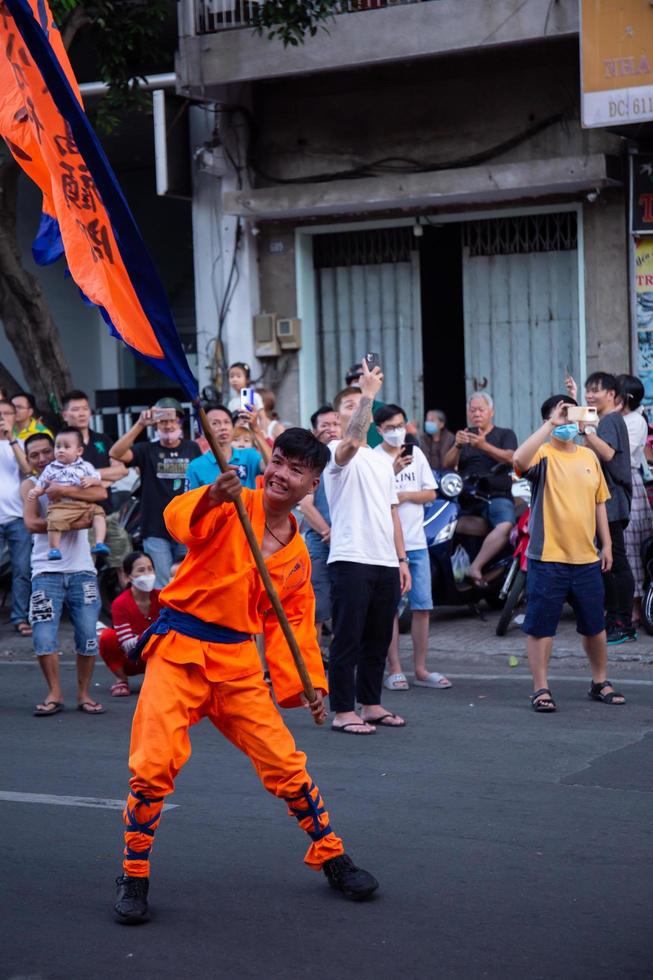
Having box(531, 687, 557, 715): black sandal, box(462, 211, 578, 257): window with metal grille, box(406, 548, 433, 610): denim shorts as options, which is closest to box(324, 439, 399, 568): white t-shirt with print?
box(531, 687, 557, 715): black sandal

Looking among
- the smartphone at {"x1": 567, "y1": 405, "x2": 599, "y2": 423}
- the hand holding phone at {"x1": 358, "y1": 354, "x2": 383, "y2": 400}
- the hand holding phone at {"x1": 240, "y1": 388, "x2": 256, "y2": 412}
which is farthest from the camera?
the hand holding phone at {"x1": 240, "y1": 388, "x2": 256, "y2": 412}

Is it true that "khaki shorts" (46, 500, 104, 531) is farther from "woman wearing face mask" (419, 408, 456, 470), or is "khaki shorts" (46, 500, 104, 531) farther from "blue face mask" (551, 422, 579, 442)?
"woman wearing face mask" (419, 408, 456, 470)

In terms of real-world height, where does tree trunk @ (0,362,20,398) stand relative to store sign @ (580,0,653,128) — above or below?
below

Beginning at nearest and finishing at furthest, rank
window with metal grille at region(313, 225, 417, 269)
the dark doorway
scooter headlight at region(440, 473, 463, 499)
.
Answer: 1. scooter headlight at region(440, 473, 463, 499)
2. the dark doorway
3. window with metal grille at region(313, 225, 417, 269)

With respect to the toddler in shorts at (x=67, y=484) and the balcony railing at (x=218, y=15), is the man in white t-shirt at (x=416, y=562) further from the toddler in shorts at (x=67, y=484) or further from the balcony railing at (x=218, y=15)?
the balcony railing at (x=218, y=15)

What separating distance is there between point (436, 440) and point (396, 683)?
4461 mm

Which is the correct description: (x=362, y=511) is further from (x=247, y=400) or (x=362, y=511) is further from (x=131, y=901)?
(x=131, y=901)

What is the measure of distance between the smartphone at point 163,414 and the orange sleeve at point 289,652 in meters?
5.73

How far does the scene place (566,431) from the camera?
8281 mm

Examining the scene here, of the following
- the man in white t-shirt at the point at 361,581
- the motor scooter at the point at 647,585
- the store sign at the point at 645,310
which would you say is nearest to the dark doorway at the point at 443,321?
the store sign at the point at 645,310

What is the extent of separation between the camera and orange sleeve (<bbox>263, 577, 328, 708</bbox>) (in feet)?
17.3

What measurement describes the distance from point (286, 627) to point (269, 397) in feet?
27.9

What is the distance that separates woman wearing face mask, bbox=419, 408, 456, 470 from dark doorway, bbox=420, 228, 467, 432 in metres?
1.82

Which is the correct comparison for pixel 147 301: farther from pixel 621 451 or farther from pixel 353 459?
pixel 621 451
